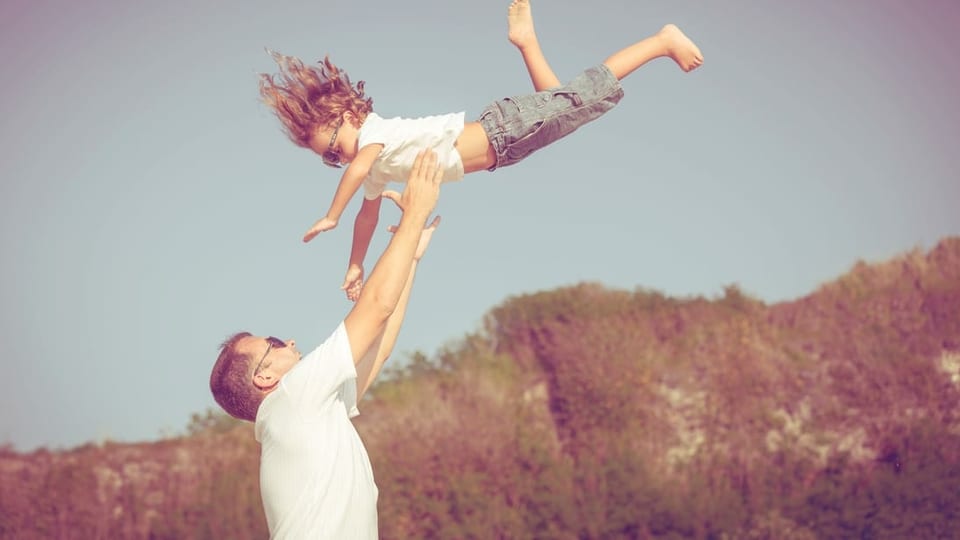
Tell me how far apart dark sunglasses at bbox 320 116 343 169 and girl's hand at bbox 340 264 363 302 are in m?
0.45

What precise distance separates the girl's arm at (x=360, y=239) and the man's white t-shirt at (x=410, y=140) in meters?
0.32

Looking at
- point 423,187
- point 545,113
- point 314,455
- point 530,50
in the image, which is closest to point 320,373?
point 314,455

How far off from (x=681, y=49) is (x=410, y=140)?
3.73 feet

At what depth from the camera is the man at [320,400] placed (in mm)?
3248

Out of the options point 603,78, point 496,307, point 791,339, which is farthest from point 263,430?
point 496,307

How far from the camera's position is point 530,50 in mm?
4055

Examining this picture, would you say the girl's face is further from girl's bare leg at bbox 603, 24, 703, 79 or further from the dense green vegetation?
the dense green vegetation

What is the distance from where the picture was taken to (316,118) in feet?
12.3

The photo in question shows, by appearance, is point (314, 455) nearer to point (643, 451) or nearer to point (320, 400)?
point (320, 400)

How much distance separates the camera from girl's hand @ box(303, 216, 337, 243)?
354 cm

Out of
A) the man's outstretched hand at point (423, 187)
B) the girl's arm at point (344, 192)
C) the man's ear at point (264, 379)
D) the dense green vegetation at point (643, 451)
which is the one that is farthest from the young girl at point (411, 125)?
the dense green vegetation at point (643, 451)

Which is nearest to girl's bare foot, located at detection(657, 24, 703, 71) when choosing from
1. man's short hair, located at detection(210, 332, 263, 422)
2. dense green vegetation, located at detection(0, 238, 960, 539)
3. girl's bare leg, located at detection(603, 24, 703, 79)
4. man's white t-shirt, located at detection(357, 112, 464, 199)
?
girl's bare leg, located at detection(603, 24, 703, 79)

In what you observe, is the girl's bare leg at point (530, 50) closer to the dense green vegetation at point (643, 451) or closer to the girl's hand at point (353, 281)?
the girl's hand at point (353, 281)

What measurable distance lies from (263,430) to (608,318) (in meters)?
12.2
